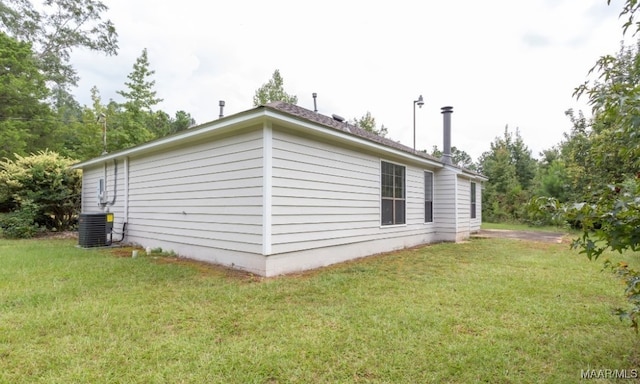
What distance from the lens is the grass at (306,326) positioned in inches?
84.1

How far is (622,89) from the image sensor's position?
1716mm

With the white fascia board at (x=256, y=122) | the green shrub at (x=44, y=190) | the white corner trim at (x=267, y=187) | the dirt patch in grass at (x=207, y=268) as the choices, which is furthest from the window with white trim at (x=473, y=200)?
the green shrub at (x=44, y=190)

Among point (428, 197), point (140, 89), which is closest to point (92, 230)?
point (428, 197)

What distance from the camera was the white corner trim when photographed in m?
4.62

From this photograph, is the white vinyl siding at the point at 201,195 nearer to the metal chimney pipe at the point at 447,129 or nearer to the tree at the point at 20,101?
the metal chimney pipe at the point at 447,129

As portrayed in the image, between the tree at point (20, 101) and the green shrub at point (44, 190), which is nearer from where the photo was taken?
the green shrub at point (44, 190)

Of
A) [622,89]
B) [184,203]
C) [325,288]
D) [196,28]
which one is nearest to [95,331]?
[325,288]

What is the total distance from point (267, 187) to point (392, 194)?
3994 millimetres

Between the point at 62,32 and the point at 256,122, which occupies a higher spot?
the point at 62,32

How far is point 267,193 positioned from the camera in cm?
463

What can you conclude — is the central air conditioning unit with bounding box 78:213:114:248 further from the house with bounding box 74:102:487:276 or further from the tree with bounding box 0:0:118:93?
the tree with bounding box 0:0:118:93

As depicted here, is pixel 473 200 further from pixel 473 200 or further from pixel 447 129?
pixel 447 129

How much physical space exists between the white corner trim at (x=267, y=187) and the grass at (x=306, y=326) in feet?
1.89

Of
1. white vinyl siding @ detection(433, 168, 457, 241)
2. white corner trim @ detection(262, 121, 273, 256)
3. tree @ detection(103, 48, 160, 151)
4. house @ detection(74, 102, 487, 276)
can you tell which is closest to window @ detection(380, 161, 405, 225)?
house @ detection(74, 102, 487, 276)
